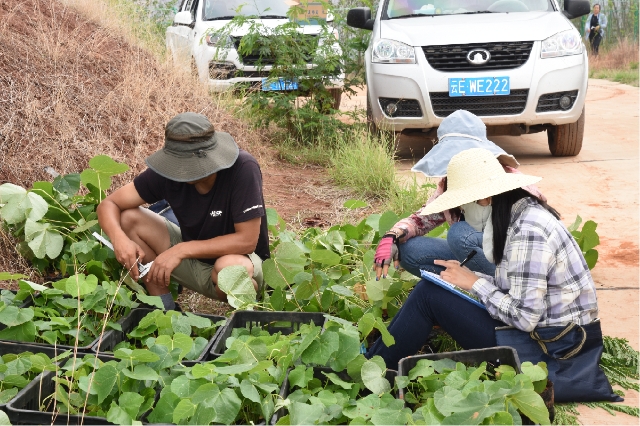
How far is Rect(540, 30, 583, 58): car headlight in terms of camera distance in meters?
6.70

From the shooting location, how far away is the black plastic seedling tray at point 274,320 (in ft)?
9.93

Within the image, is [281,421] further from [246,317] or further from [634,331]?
[634,331]

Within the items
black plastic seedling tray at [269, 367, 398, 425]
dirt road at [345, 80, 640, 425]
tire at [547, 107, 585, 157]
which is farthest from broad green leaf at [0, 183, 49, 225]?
tire at [547, 107, 585, 157]

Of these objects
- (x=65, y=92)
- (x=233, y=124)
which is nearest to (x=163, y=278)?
(x=65, y=92)

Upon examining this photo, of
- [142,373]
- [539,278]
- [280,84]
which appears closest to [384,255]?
[539,278]

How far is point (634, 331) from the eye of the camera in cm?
352

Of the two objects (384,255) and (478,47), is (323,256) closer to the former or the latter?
(384,255)

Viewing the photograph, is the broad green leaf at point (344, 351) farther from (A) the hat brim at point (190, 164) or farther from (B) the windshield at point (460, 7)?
(B) the windshield at point (460, 7)

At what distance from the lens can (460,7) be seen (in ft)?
24.1

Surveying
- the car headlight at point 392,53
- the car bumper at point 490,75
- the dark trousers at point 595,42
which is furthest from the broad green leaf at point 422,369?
the dark trousers at point 595,42

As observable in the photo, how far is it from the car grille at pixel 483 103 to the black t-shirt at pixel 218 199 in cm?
355

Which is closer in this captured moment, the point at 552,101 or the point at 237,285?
the point at 237,285

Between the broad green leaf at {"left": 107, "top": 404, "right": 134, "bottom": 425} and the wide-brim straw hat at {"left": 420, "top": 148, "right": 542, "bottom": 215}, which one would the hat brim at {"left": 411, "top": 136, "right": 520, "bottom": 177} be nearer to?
the wide-brim straw hat at {"left": 420, "top": 148, "right": 542, "bottom": 215}

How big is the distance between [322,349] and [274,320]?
55 centimetres
